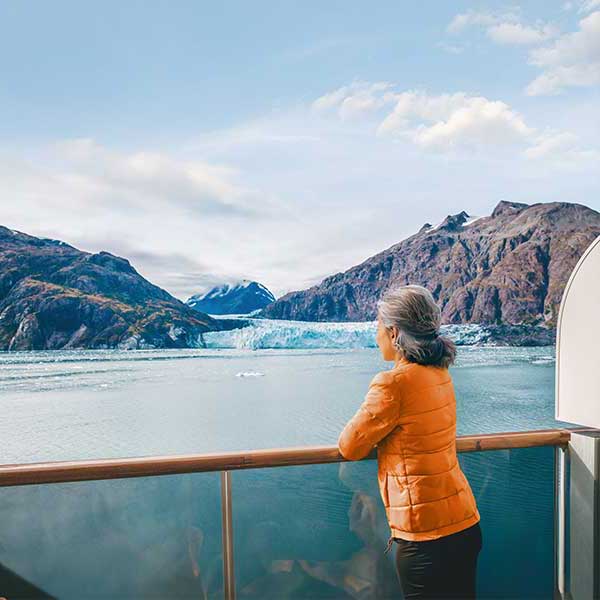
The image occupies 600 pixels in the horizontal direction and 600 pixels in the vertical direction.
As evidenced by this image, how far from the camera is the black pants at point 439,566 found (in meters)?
1.49

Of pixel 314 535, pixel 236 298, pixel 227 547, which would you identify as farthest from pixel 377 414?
pixel 236 298

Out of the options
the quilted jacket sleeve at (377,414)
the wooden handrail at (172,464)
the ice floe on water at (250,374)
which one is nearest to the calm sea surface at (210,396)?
the ice floe on water at (250,374)

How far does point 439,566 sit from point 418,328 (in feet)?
1.94

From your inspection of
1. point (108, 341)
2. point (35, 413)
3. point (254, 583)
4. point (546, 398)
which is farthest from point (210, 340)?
point (546, 398)

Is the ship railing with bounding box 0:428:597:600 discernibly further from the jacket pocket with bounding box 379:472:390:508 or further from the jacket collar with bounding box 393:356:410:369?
the jacket collar with bounding box 393:356:410:369

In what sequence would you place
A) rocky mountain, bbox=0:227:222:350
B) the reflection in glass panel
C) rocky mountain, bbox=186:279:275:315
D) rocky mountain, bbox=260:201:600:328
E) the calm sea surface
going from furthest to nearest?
the calm sea surface
rocky mountain, bbox=260:201:600:328
rocky mountain, bbox=186:279:275:315
rocky mountain, bbox=0:227:222:350
the reflection in glass panel

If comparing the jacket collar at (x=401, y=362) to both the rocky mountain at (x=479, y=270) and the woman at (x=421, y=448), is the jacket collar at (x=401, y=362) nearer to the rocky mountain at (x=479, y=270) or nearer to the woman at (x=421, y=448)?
the woman at (x=421, y=448)

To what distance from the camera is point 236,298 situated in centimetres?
544

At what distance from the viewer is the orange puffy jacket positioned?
147cm

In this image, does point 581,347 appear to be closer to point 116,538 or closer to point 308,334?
point 116,538

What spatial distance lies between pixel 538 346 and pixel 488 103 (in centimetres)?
281

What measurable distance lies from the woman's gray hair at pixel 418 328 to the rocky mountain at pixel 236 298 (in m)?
3.83

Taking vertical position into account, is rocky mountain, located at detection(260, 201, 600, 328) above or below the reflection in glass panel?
above

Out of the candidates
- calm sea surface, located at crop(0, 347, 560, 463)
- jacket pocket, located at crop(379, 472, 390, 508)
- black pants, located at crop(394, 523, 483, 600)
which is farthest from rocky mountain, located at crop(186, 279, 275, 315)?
black pants, located at crop(394, 523, 483, 600)
